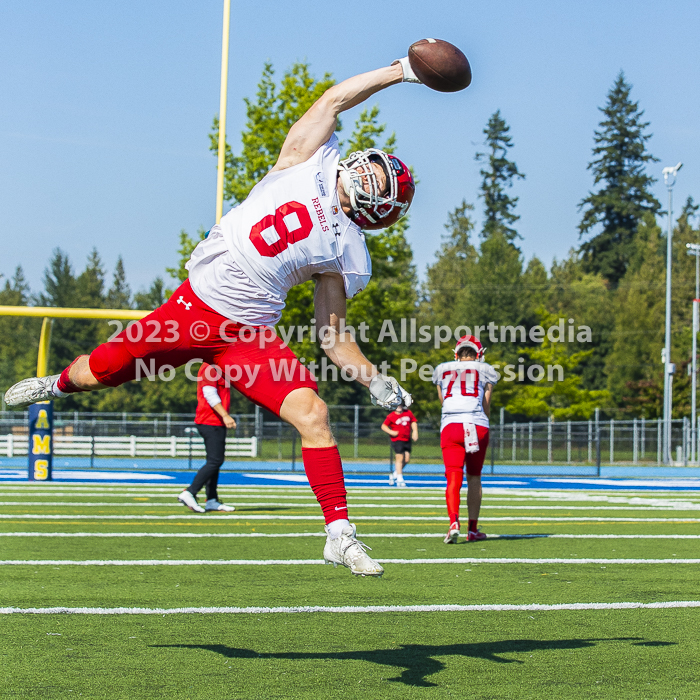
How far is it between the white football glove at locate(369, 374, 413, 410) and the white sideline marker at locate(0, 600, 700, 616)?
4.39ft

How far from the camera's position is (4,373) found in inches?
2689

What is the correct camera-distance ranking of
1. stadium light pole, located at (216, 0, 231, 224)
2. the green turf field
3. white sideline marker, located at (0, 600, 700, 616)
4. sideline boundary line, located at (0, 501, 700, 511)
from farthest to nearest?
1. stadium light pole, located at (216, 0, 231, 224)
2. sideline boundary line, located at (0, 501, 700, 511)
3. white sideline marker, located at (0, 600, 700, 616)
4. the green turf field

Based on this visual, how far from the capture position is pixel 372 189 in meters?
3.99

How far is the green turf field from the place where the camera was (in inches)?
136

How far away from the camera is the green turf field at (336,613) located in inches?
136

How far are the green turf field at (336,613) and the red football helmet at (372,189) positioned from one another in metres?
1.82

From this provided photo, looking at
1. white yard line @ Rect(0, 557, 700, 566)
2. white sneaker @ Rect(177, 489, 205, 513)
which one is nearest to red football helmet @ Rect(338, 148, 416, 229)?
white yard line @ Rect(0, 557, 700, 566)

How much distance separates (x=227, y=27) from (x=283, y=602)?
1291cm

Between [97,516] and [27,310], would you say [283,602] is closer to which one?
[97,516]

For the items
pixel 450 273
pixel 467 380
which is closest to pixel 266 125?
pixel 467 380

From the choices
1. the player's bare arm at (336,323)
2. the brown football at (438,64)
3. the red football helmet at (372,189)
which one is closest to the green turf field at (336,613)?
the player's bare arm at (336,323)

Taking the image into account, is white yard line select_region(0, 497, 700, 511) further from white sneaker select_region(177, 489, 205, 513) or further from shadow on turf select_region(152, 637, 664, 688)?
shadow on turf select_region(152, 637, 664, 688)

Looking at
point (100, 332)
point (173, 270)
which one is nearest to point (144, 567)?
point (173, 270)

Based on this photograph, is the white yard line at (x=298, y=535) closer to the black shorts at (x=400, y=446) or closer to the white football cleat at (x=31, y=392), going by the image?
the white football cleat at (x=31, y=392)
